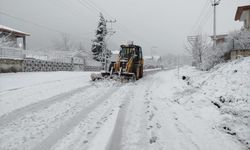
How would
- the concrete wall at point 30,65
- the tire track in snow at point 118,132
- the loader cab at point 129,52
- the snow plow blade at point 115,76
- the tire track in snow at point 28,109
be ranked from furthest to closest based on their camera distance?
1. the loader cab at point 129,52
2. the concrete wall at point 30,65
3. the snow plow blade at point 115,76
4. the tire track in snow at point 28,109
5. the tire track in snow at point 118,132

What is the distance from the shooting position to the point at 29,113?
20.2 ft

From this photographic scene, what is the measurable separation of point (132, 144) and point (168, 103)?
417 centimetres

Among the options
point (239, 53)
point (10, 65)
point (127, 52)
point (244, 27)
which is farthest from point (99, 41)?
point (239, 53)

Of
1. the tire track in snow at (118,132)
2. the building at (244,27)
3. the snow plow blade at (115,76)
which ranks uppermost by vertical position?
the building at (244,27)

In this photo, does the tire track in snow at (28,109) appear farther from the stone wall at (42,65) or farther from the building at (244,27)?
the building at (244,27)

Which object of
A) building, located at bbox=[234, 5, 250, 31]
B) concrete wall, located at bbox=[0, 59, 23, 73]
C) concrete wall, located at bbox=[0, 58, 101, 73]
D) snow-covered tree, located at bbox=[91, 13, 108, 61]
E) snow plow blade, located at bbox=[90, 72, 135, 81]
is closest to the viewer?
snow plow blade, located at bbox=[90, 72, 135, 81]

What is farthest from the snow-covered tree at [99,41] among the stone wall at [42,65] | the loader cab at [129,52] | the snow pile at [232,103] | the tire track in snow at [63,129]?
the tire track in snow at [63,129]

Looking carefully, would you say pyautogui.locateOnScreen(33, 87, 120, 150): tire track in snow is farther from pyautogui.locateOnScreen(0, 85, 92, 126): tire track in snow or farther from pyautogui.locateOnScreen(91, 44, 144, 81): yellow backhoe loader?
pyautogui.locateOnScreen(91, 44, 144, 81): yellow backhoe loader

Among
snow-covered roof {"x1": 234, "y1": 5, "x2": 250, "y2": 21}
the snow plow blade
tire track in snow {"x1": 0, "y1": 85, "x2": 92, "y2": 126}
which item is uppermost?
snow-covered roof {"x1": 234, "y1": 5, "x2": 250, "y2": 21}

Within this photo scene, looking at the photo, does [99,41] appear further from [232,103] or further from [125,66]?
[232,103]

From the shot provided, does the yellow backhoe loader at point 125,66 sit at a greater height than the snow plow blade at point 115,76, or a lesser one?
greater

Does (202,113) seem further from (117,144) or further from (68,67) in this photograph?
(68,67)

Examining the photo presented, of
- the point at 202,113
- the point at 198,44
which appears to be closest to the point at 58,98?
the point at 202,113

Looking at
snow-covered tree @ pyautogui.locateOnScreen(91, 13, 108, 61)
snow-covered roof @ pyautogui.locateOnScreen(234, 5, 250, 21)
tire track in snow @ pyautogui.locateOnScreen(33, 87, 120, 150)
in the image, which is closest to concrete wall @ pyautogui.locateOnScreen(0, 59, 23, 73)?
tire track in snow @ pyautogui.locateOnScreen(33, 87, 120, 150)
